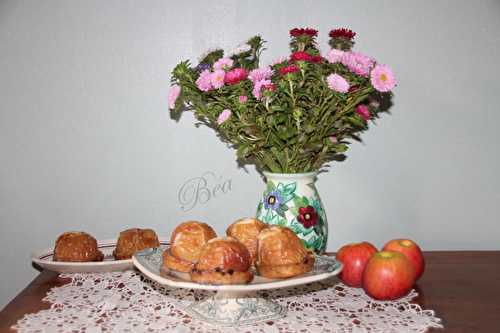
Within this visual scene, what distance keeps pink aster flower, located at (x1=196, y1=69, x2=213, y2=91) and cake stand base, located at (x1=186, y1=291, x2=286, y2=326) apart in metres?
0.37

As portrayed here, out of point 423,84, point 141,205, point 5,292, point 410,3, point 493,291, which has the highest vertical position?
point 410,3

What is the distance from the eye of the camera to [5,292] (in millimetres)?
1407

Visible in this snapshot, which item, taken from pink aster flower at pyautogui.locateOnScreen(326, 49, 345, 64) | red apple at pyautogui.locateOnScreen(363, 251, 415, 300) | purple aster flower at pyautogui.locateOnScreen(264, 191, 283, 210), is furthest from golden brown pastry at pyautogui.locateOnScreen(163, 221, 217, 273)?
pink aster flower at pyautogui.locateOnScreen(326, 49, 345, 64)

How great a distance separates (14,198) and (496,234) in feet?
4.00

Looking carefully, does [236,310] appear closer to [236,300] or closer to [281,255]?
[236,300]

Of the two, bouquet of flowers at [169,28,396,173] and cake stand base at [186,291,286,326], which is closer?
cake stand base at [186,291,286,326]

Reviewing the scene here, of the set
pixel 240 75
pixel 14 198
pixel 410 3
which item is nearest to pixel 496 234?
pixel 410 3

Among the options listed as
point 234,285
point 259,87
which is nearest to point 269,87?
point 259,87

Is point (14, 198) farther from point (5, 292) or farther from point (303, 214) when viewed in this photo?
point (303, 214)

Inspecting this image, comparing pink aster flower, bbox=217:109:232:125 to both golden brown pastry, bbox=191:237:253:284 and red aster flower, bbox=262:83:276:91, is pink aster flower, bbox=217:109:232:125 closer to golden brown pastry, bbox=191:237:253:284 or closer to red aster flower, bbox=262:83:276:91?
red aster flower, bbox=262:83:276:91

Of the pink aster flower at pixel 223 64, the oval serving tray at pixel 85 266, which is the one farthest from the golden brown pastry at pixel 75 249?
the pink aster flower at pixel 223 64

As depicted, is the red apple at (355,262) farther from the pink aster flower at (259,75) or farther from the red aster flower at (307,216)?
the pink aster flower at (259,75)

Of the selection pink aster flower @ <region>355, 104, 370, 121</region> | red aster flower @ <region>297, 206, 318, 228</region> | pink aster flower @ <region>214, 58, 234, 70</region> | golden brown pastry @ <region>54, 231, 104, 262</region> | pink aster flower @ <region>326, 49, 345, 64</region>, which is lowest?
golden brown pastry @ <region>54, 231, 104, 262</region>

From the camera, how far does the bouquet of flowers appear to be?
0.96m
